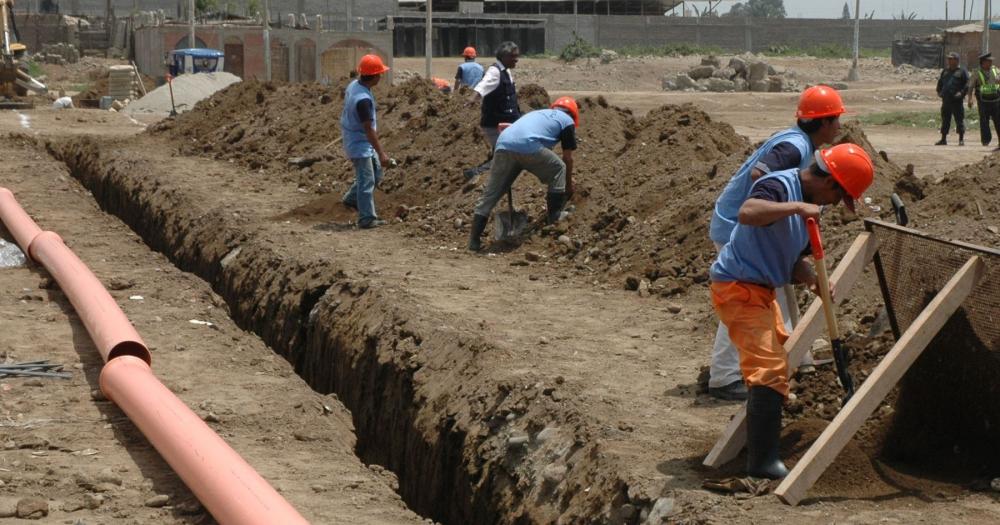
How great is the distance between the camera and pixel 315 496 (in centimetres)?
672

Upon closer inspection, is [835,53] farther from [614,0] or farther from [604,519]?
[604,519]

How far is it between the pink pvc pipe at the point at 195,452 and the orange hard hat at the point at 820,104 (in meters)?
3.21

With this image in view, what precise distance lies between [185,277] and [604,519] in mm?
6712

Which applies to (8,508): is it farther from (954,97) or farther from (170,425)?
(954,97)

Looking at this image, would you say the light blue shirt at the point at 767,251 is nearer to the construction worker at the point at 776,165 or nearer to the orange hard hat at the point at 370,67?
the construction worker at the point at 776,165

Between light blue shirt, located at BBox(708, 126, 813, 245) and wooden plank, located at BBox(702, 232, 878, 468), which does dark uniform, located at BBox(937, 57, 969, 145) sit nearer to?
light blue shirt, located at BBox(708, 126, 813, 245)

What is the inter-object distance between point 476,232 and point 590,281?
1.59m

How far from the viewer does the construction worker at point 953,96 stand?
21359mm

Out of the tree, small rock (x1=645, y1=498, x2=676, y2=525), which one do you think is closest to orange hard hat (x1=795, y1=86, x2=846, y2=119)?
small rock (x1=645, y1=498, x2=676, y2=525)

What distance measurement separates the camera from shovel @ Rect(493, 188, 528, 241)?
12.9m

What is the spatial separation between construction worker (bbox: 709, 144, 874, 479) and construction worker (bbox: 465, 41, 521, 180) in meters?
8.04

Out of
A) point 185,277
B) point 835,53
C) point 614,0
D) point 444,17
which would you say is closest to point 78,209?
point 185,277

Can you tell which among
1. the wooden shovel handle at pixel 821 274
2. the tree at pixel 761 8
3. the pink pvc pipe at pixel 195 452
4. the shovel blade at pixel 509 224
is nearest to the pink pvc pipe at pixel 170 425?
the pink pvc pipe at pixel 195 452

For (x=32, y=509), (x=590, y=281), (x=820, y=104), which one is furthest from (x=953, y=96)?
(x=32, y=509)
